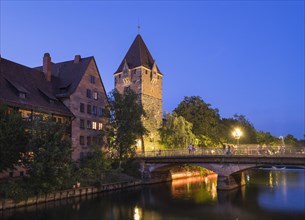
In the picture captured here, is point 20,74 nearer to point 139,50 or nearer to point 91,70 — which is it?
point 91,70

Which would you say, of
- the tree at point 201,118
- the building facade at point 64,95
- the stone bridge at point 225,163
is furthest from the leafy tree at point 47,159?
the tree at point 201,118

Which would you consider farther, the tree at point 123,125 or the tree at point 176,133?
the tree at point 176,133

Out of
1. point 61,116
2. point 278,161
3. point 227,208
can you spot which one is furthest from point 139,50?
point 227,208

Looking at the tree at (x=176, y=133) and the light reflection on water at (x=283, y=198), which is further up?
the tree at (x=176, y=133)

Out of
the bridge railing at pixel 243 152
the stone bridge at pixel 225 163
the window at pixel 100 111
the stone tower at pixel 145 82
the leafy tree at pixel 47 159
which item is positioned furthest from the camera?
the stone tower at pixel 145 82

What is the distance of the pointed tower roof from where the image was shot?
224ft

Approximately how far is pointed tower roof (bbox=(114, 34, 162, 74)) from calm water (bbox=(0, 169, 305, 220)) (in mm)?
33471

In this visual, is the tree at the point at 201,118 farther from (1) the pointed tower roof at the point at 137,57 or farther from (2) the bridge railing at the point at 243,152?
(2) the bridge railing at the point at 243,152

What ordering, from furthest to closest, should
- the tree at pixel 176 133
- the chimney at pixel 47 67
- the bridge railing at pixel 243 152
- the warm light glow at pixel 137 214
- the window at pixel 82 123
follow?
the tree at pixel 176 133, the chimney at pixel 47 67, the window at pixel 82 123, the bridge railing at pixel 243 152, the warm light glow at pixel 137 214

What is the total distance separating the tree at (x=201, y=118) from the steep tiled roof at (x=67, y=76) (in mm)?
24816

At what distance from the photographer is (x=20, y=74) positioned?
142 ft

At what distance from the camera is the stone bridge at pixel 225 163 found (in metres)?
35.8

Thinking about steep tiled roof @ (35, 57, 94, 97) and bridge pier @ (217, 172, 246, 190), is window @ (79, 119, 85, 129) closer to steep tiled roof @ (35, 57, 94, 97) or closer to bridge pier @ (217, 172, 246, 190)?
steep tiled roof @ (35, 57, 94, 97)

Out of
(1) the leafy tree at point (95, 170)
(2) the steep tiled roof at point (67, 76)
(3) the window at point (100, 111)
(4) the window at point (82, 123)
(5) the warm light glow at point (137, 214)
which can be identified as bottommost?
(5) the warm light glow at point (137, 214)
